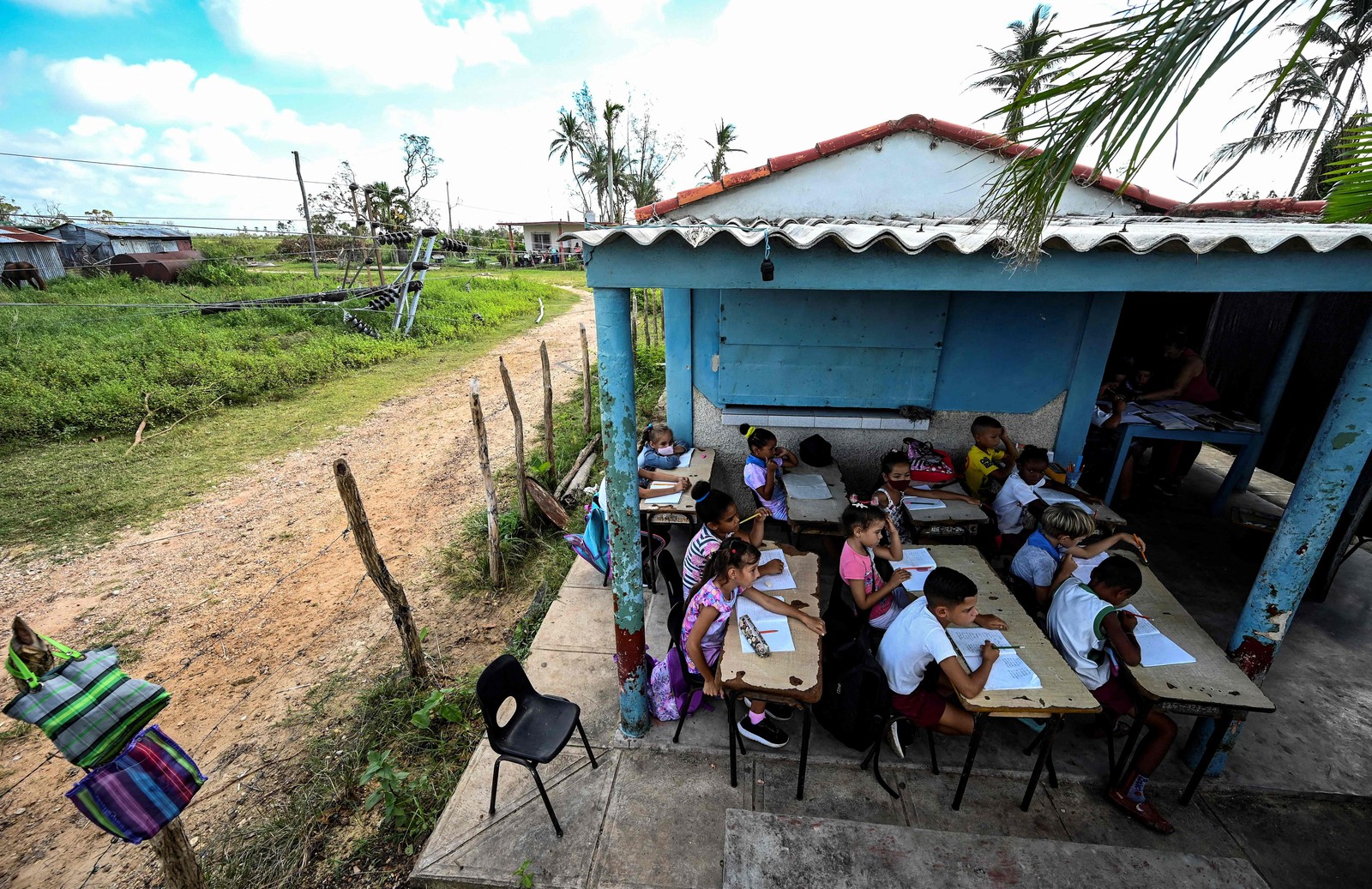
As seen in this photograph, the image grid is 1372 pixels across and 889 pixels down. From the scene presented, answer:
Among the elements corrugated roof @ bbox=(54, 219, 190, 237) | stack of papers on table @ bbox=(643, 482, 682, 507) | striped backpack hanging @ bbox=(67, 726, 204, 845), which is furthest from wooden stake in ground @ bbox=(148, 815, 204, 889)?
corrugated roof @ bbox=(54, 219, 190, 237)

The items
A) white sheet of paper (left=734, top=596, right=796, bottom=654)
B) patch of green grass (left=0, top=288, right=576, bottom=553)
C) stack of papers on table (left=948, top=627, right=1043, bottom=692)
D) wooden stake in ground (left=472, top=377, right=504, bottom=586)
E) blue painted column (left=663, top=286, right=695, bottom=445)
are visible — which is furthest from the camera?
patch of green grass (left=0, top=288, right=576, bottom=553)

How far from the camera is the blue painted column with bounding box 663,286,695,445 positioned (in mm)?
Result: 5418

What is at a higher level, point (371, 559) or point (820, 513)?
point (820, 513)

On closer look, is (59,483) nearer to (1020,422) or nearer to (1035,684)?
(1035,684)

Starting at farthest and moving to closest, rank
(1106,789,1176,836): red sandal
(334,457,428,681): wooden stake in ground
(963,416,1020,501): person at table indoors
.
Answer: (963,416,1020,501): person at table indoors, (334,457,428,681): wooden stake in ground, (1106,789,1176,836): red sandal

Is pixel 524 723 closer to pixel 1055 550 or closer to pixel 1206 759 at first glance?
pixel 1055 550

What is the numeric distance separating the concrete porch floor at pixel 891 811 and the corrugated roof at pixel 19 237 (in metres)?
27.4

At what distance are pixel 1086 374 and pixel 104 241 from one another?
116 ft

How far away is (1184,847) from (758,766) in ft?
7.02

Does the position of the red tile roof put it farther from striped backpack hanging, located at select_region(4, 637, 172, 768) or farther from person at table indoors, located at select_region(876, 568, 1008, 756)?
striped backpack hanging, located at select_region(4, 637, 172, 768)

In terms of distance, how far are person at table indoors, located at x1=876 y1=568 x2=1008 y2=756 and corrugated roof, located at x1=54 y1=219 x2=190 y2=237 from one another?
111 feet

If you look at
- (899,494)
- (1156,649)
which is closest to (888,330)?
(899,494)

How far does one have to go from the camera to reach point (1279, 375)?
5613 millimetres

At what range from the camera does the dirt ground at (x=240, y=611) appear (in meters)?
3.56
